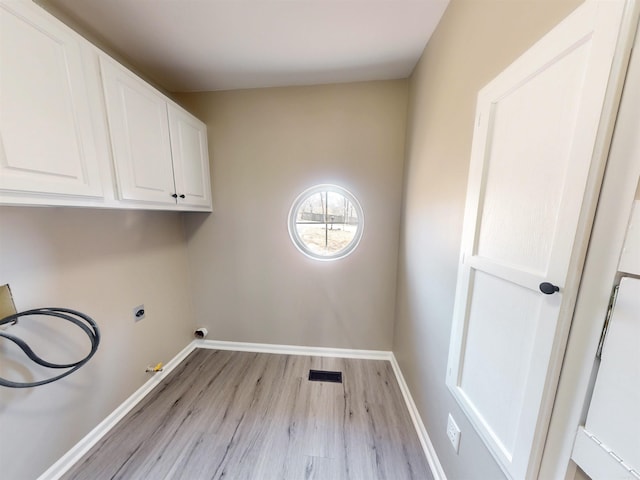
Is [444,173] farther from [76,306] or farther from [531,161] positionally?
[76,306]

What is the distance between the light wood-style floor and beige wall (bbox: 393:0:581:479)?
28cm

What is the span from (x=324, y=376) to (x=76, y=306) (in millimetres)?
1787

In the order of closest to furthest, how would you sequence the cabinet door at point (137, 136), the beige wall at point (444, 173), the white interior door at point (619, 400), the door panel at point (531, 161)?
1. the white interior door at point (619, 400)
2. the door panel at point (531, 161)
3. the beige wall at point (444, 173)
4. the cabinet door at point (137, 136)

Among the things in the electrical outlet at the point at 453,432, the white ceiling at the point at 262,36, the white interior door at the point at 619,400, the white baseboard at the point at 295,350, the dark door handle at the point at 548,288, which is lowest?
the white baseboard at the point at 295,350

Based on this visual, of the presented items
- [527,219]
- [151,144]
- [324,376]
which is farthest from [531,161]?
[324,376]

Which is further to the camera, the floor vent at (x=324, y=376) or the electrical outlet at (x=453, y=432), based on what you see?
the floor vent at (x=324, y=376)

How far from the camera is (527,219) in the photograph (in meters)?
0.65

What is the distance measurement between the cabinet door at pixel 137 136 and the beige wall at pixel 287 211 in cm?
56

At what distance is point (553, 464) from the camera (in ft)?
1.89

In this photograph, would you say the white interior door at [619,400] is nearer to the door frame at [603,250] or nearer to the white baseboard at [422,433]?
the door frame at [603,250]

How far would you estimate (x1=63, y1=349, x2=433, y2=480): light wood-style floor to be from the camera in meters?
1.23

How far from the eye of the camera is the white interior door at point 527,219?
1.68 feet

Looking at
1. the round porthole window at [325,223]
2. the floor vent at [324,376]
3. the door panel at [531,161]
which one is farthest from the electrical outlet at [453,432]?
the round porthole window at [325,223]

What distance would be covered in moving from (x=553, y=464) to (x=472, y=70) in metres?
1.39
